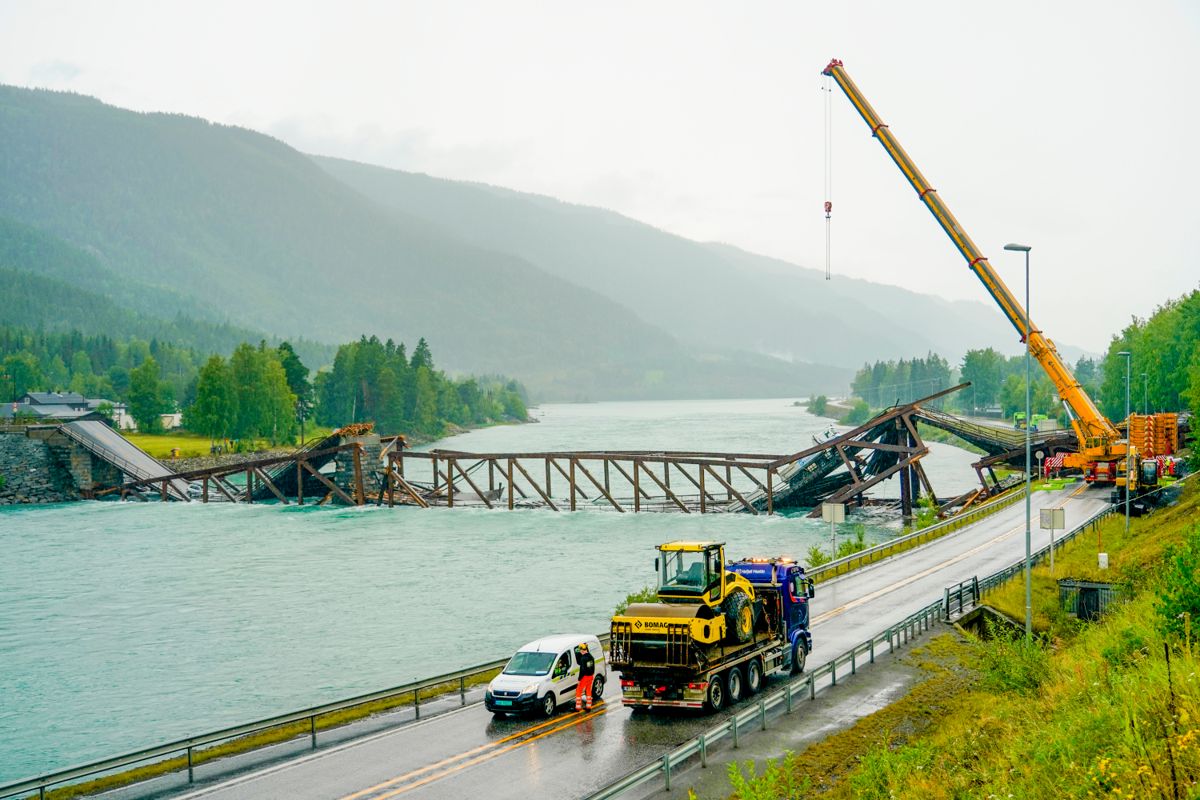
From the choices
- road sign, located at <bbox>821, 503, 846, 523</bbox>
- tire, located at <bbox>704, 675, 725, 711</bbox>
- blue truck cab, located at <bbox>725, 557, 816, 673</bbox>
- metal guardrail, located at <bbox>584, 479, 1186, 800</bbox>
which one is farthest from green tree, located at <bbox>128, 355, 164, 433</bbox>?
tire, located at <bbox>704, 675, 725, 711</bbox>

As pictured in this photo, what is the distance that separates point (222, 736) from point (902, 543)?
36942 mm

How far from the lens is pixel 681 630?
75.6 feet

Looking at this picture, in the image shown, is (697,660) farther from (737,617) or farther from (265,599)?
(265,599)

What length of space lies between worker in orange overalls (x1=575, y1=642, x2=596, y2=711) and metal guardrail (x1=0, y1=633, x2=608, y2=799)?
3.34 metres

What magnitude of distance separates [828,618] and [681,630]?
13307mm

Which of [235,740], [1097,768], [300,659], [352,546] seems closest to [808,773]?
[1097,768]

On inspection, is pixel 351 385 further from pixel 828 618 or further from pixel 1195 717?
pixel 1195 717

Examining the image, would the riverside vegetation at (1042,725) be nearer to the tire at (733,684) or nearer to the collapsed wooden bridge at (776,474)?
the tire at (733,684)

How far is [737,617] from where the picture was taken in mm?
25141

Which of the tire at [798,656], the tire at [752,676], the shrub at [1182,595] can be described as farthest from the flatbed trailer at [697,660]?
the shrub at [1182,595]

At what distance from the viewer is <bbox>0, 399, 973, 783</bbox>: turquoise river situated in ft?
111

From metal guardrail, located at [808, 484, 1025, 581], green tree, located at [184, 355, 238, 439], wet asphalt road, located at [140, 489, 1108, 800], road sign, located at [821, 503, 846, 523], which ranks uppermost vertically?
green tree, located at [184, 355, 238, 439]

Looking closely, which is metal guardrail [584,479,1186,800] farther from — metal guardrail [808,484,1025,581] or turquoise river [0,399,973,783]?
turquoise river [0,399,973,783]

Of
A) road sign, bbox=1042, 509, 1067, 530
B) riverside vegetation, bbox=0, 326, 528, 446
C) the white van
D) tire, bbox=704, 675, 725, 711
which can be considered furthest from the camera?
riverside vegetation, bbox=0, 326, 528, 446
